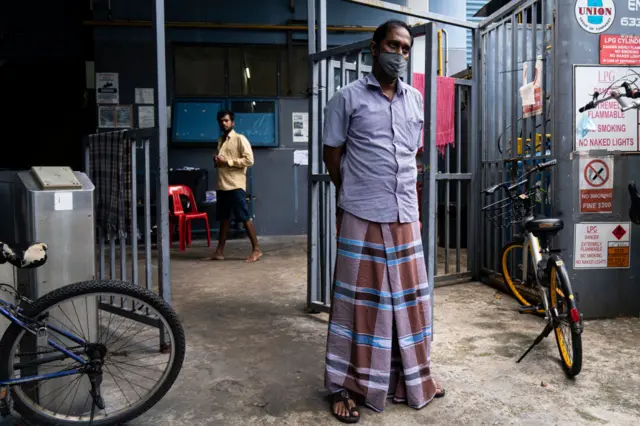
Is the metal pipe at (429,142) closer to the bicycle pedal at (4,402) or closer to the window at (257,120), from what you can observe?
the bicycle pedal at (4,402)

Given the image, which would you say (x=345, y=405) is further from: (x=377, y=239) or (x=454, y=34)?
(x=454, y=34)

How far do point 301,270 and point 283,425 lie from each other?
3893 mm

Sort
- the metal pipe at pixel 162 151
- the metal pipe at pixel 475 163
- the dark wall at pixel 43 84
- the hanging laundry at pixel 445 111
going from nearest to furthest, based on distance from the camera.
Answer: the metal pipe at pixel 162 151 → the hanging laundry at pixel 445 111 → the metal pipe at pixel 475 163 → the dark wall at pixel 43 84

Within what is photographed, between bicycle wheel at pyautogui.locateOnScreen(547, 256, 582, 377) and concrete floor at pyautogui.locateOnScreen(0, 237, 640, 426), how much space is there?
10cm

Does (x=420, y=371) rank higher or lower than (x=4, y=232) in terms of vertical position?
lower

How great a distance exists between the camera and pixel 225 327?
4.32 meters

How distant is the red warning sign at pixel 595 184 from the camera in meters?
4.41

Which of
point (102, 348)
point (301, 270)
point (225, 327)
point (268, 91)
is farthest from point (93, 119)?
point (102, 348)

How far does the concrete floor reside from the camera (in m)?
2.82

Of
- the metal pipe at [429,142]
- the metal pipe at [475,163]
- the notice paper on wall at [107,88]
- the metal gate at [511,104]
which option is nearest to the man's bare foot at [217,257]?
the metal pipe at [475,163]

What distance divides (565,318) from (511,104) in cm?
253

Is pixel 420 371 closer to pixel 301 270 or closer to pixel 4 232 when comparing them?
pixel 4 232

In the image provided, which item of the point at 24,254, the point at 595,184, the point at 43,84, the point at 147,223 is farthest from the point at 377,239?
the point at 43,84

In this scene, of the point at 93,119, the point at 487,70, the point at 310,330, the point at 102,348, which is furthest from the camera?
the point at 93,119
